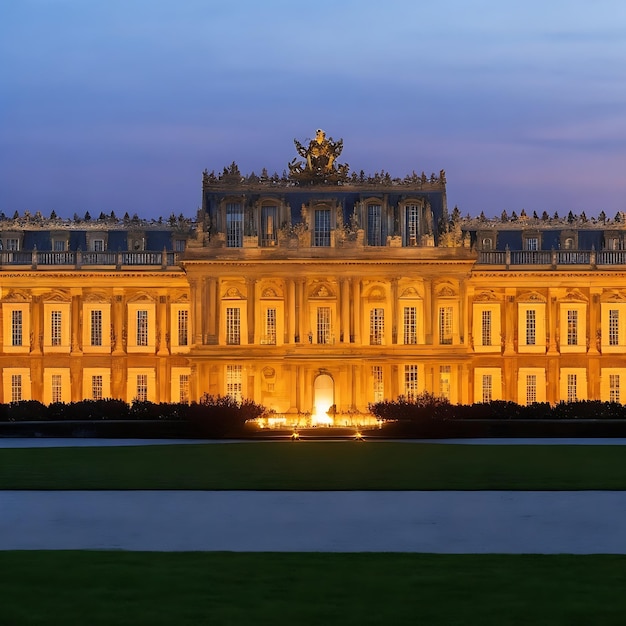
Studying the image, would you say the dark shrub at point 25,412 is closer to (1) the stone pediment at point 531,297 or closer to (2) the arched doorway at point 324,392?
(2) the arched doorway at point 324,392

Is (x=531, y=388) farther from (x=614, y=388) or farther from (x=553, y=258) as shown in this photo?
(x=553, y=258)

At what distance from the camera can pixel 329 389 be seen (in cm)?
7838

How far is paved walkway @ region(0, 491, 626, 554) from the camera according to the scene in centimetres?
2295

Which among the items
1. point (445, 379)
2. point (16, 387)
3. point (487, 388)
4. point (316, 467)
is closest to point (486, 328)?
point (487, 388)

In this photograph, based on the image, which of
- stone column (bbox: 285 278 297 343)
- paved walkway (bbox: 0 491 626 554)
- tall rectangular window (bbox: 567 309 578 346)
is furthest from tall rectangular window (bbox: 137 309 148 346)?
paved walkway (bbox: 0 491 626 554)

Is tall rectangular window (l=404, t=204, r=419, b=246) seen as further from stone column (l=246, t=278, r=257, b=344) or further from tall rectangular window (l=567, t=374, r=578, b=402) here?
tall rectangular window (l=567, t=374, r=578, b=402)

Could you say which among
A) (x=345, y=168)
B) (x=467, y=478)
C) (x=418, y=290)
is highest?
(x=345, y=168)

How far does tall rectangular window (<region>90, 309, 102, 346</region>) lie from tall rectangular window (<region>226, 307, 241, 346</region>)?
915 centimetres

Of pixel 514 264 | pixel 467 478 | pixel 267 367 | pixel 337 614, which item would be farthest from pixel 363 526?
pixel 514 264

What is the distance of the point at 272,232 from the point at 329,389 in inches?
370

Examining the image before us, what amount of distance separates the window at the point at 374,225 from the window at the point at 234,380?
1017 centimetres

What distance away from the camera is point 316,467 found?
3828cm

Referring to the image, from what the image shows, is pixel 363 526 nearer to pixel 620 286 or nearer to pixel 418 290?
pixel 418 290

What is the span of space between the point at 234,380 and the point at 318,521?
171ft
